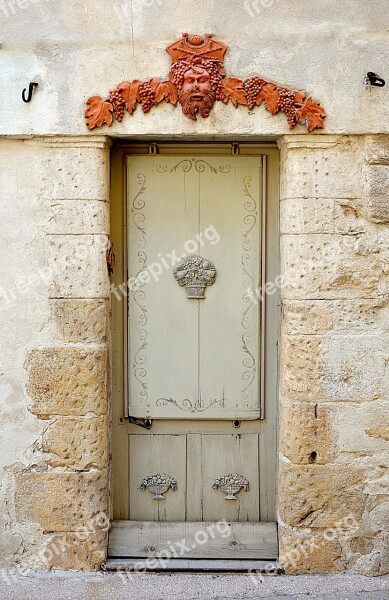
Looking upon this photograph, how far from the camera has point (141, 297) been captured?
13.3 ft

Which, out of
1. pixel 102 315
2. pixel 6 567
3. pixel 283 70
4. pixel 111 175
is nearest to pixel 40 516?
pixel 6 567

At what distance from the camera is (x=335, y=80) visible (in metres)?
3.68

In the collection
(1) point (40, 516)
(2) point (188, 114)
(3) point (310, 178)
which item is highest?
(2) point (188, 114)

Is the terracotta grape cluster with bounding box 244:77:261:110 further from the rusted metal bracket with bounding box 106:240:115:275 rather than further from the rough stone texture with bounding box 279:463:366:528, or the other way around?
the rough stone texture with bounding box 279:463:366:528

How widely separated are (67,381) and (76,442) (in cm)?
33

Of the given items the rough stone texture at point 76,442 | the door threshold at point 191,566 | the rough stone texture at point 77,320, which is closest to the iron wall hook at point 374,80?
the rough stone texture at point 77,320

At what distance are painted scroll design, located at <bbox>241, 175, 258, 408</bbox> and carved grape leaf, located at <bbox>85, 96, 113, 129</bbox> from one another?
84 centimetres

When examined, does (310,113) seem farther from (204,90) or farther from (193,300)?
(193,300)

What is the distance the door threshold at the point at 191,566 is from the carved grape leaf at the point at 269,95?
2.44 meters

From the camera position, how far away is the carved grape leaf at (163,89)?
12.1ft

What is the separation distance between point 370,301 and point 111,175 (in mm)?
1575

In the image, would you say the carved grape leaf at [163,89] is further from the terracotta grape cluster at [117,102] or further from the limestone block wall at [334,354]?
the limestone block wall at [334,354]

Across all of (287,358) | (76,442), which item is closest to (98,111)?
(287,358)

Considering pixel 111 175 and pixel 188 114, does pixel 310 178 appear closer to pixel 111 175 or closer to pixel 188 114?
pixel 188 114
